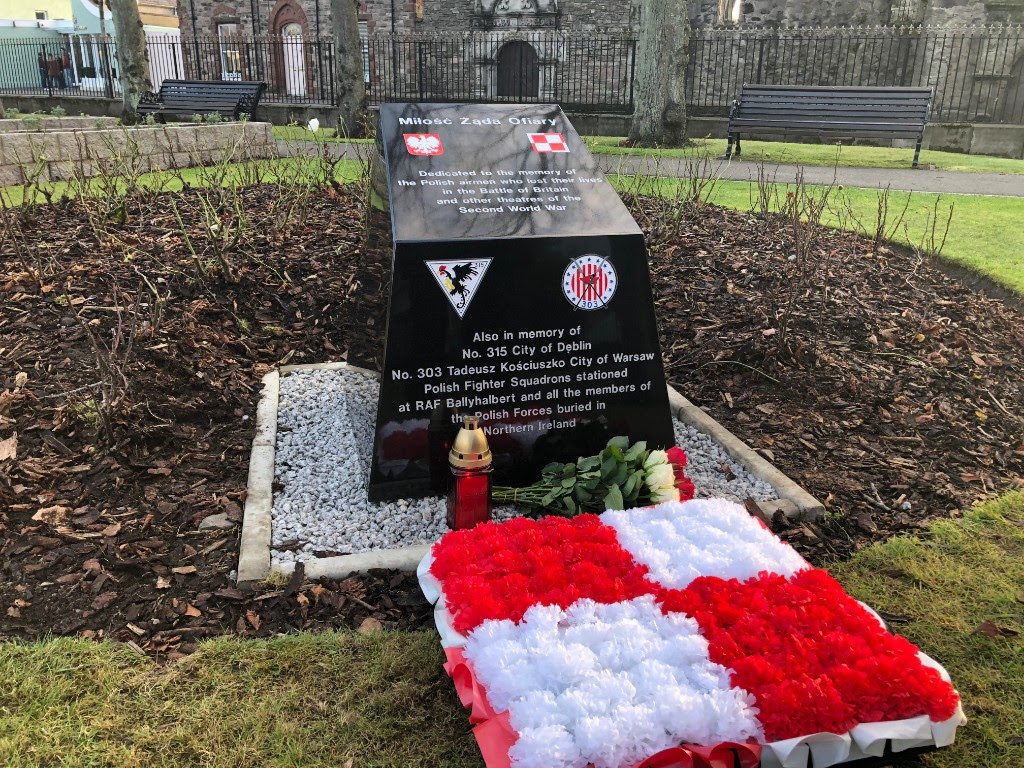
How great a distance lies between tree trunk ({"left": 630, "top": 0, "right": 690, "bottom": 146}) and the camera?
13.0 metres

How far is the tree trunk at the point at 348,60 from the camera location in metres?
15.2

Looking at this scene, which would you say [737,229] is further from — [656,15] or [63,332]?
[656,15]

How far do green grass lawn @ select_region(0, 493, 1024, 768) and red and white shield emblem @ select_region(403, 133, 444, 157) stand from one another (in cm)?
190

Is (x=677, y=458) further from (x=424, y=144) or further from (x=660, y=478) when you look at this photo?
(x=424, y=144)

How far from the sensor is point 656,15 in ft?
42.4

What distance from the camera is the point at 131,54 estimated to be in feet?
50.0

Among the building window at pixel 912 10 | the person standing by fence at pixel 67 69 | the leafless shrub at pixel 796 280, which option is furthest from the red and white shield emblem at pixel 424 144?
the person standing by fence at pixel 67 69

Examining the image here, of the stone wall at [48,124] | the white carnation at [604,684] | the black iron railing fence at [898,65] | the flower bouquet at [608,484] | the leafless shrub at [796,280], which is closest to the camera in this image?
the white carnation at [604,684]

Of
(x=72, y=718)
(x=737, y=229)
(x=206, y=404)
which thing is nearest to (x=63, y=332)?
(x=206, y=404)

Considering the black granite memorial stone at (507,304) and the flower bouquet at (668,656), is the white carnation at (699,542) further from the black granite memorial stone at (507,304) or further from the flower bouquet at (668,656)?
the black granite memorial stone at (507,304)

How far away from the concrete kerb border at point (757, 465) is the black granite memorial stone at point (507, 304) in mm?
447

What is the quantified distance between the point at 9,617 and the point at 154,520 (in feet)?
2.12

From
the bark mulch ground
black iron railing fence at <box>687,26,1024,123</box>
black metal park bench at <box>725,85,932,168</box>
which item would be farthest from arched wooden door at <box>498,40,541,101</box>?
the bark mulch ground

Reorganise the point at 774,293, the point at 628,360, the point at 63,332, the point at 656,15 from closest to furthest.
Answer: the point at 628,360 < the point at 63,332 < the point at 774,293 < the point at 656,15
